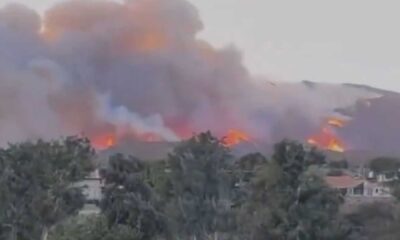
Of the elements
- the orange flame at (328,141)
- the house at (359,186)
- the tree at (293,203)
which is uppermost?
the orange flame at (328,141)

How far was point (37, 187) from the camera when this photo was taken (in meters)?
28.4

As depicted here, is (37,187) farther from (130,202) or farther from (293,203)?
(293,203)

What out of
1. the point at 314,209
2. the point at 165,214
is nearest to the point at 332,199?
the point at 314,209

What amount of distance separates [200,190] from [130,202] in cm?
297

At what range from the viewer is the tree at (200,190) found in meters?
26.3

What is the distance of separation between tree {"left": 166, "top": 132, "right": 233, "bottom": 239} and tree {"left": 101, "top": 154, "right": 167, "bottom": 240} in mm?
736

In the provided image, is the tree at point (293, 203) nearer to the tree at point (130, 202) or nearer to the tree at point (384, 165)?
the tree at point (130, 202)

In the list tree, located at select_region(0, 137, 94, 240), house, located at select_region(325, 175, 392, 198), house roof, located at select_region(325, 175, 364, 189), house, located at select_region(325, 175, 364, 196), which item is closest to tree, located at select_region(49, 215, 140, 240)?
tree, located at select_region(0, 137, 94, 240)

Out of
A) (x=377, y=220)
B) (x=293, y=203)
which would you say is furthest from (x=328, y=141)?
(x=293, y=203)

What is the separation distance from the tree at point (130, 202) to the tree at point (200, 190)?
0.74 m

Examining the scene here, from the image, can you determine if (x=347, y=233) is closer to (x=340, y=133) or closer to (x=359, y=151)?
(x=359, y=151)

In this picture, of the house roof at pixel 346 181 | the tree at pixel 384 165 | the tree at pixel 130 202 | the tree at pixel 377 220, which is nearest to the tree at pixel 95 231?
the tree at pixel 130 202

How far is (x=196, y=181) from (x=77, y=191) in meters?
4.05

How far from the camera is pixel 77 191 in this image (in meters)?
29.3
